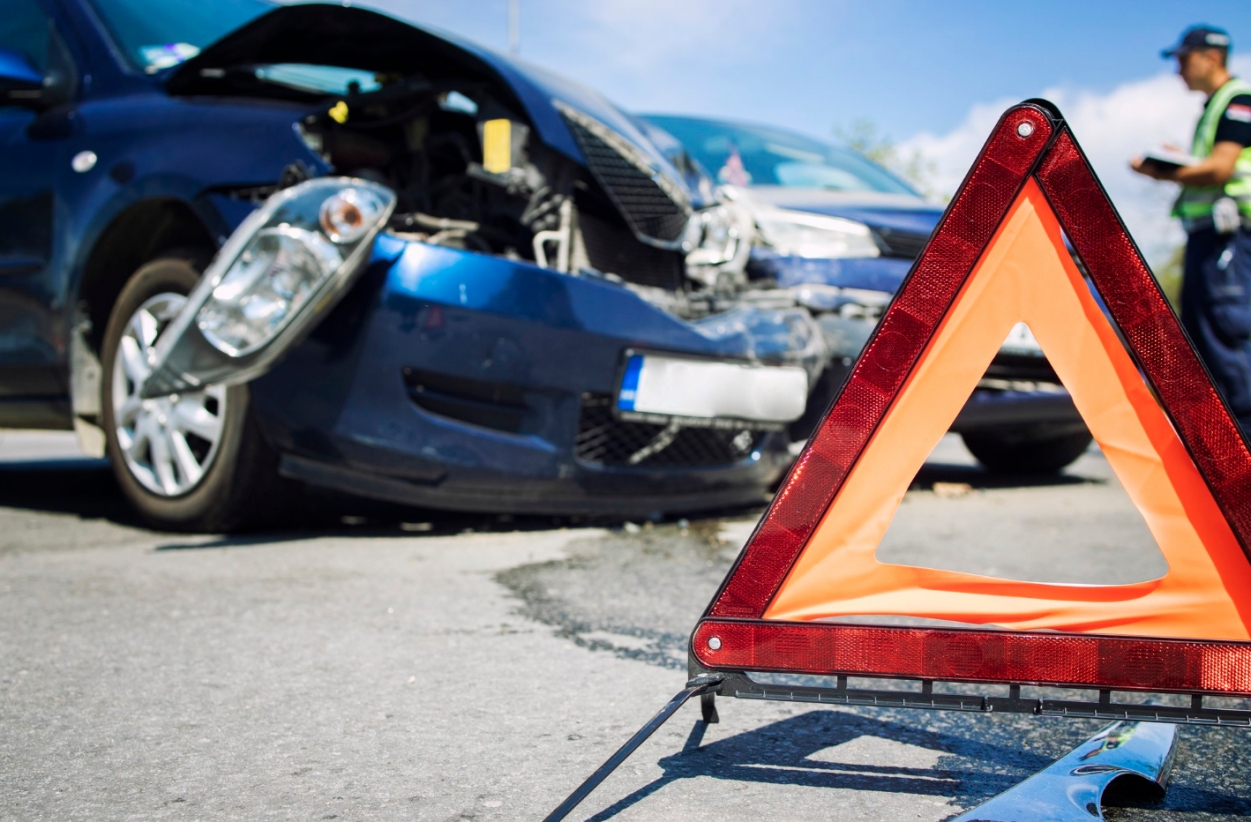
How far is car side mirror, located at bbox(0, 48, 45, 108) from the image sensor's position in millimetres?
3809

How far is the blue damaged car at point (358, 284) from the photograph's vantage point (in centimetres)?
317

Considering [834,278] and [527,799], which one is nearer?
[527,799]

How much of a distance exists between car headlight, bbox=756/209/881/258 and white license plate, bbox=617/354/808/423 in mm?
1087

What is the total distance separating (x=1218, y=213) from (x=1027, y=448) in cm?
203

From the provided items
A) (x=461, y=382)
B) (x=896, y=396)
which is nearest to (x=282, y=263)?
(x=461, y=382)

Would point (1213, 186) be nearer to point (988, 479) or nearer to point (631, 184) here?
point (988, 479)

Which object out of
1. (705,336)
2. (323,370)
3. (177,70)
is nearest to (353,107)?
(177,70)

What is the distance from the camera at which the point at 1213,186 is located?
4.36 m

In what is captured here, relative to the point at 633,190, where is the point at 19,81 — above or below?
above

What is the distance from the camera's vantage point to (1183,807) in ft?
5.24

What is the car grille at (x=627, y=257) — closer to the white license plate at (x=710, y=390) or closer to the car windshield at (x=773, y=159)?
the white license plate at (x=710, y=390)

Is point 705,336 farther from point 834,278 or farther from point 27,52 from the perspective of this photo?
point 27,52

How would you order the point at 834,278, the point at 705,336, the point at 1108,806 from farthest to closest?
the point at 834,278 < the point at 705,336 < the point at 1108,806

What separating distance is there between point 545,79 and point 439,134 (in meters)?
0.43
